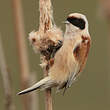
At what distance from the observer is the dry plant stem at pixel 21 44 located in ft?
9.56

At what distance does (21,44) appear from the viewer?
2951mm

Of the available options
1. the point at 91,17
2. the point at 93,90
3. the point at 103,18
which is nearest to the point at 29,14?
the point at 91,17

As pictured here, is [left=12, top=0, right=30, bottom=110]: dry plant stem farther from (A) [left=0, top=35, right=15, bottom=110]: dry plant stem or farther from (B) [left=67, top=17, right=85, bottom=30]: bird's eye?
(B) [left=67, top=17, right=85, bottom=30]: bird's eye

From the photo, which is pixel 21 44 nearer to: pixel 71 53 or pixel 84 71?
pixel 71 53

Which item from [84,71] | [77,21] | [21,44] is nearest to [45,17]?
[77,21]

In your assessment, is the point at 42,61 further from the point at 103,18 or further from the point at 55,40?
the point at 103,18

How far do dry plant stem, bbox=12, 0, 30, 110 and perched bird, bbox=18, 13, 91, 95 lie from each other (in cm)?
45

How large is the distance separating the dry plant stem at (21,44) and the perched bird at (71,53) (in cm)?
45

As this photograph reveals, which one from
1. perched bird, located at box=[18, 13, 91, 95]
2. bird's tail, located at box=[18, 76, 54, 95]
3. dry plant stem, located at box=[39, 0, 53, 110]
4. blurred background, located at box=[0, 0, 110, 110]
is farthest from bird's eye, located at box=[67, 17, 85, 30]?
blurred background, located at box=[0, 0, 110, 110]

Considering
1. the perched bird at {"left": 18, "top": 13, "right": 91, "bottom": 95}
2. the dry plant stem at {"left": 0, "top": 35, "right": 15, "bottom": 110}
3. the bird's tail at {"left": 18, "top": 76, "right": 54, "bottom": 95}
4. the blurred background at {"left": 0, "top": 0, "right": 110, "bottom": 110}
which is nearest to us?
the bird's tail at {"left": 18, "top": 76, "right": 54, "bottom": 95}

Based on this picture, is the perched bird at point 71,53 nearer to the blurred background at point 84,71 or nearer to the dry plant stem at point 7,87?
the dry plant stem at point 7,87

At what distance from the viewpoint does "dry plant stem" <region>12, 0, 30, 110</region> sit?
2914 millimetres

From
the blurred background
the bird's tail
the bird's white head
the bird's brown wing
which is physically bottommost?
the blurred background

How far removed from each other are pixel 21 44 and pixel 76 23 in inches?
19.9
